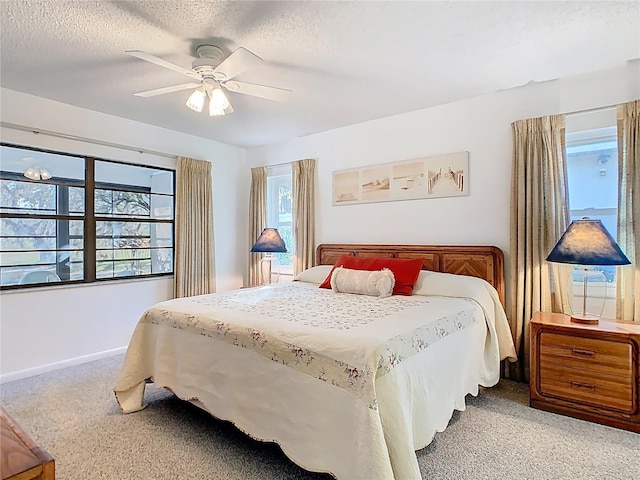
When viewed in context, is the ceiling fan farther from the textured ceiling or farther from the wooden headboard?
the wooden headboard

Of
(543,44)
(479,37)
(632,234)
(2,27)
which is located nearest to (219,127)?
(2,27)

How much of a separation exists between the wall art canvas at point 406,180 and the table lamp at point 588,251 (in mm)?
1049

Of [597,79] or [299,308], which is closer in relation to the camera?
[299,308]

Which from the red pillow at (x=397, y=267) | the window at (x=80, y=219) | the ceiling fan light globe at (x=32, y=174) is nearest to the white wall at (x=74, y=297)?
the window at (x=80, y=219)

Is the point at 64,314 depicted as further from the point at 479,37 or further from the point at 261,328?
the point at 479,37

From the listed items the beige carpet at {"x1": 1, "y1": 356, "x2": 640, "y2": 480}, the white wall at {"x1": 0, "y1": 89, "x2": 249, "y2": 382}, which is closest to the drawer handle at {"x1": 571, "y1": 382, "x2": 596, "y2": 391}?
the beige carpet at {"x1": 1, "y1": 356, "x2": 640, "y2": 480}

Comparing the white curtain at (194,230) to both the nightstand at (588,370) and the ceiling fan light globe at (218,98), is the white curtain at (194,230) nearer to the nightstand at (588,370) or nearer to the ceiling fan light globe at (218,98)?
the ceiling fan light globe at (218,98)

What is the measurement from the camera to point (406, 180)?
369 cm

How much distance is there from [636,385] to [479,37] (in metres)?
2.38

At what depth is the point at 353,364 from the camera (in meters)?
1.54

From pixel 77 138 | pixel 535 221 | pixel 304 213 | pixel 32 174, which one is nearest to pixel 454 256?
pixel 535 221

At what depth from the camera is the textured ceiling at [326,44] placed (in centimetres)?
199

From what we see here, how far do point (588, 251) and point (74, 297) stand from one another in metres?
4.41

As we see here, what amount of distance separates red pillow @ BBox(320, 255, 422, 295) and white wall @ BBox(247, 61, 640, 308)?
499 mm
